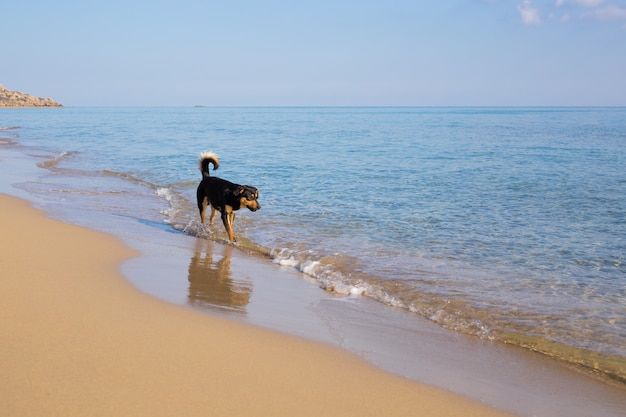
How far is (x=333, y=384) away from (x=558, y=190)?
39.9 feet

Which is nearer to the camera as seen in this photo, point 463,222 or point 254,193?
point 254,193

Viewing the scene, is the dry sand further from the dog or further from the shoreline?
the dog

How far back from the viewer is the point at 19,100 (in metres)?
121

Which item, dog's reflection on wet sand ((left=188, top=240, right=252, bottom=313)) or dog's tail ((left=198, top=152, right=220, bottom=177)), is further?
dog's tail ((left=198, top=152, right=220, bottom=177))

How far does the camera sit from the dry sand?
3.36m

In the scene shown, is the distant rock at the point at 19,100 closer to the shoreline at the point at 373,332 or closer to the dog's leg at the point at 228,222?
the dog's leg at the point at 228,222

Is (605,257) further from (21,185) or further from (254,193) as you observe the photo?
(21,185)

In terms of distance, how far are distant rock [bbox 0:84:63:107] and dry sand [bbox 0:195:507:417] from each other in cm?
12364

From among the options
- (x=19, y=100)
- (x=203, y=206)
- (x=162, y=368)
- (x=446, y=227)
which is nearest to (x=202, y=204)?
(x=203, y=206)

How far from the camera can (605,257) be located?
26.3 ft

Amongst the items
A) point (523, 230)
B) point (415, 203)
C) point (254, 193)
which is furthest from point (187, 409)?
point (415, 203)

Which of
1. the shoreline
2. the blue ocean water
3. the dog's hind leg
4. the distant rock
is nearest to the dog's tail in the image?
the dog's hind leg

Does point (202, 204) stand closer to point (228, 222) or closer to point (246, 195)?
point (228, 222)

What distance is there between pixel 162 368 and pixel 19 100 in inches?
5291
